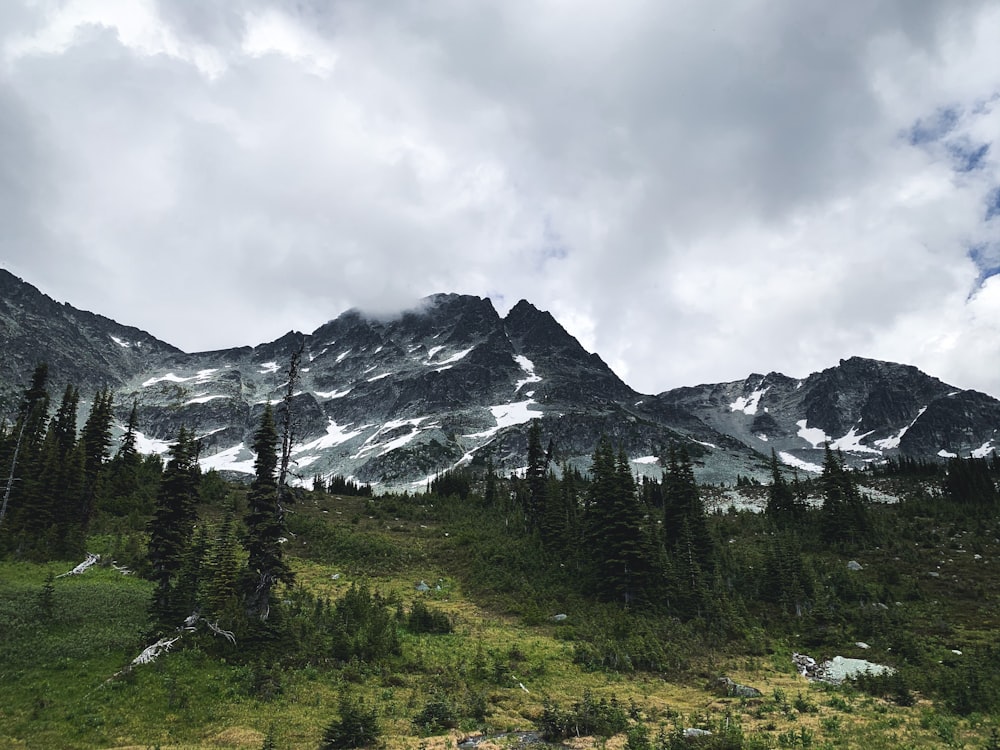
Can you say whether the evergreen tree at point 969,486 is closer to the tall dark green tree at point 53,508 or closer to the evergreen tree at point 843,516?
the evergreen tree at point 843,516

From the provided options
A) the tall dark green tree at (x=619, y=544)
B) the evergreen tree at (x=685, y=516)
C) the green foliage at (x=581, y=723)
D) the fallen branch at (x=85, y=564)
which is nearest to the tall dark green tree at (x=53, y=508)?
the fallen branch at (x=85, y=564)

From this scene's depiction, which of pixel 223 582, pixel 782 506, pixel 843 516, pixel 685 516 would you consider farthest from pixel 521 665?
pixel 782 506

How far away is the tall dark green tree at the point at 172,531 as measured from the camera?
24.9m

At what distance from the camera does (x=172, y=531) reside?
30922 mm

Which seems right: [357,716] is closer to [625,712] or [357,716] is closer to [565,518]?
[625,712]

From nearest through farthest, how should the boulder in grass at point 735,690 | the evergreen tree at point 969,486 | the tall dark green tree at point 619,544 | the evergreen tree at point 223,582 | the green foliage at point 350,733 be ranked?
the green foliage at point 350,733
the boulder in grass at point 735,690
the evergreen tree at point 223,582
the tall dark green tree at point 619,544
the evergreen tree at point 969,486

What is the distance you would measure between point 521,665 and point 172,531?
67.9 ft

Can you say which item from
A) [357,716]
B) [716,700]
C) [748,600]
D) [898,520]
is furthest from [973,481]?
[357,716]

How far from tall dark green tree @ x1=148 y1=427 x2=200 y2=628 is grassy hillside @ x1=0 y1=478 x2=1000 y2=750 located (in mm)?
Result: 1194

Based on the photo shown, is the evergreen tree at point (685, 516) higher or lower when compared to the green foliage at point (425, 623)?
higher

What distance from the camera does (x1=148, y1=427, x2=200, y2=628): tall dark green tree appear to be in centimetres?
2491

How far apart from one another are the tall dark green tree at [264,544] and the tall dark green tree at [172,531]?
2936 millimetres

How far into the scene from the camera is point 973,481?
252 feet

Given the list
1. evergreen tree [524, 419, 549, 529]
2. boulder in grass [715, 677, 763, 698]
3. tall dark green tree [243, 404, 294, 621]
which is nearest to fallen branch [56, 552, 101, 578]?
tall dark green tree [243, 404, 294, 621]
